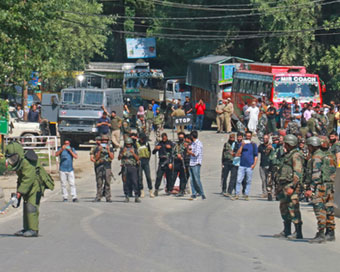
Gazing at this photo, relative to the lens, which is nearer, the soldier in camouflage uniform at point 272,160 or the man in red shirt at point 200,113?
the soldier in camouflage uniform at point 272,160

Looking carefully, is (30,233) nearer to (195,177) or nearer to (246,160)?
(195,177)

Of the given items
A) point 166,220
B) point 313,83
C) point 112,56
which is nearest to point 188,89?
point 313,83

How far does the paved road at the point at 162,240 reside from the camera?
36.0ft

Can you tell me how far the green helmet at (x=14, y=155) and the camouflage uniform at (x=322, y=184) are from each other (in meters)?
4.74

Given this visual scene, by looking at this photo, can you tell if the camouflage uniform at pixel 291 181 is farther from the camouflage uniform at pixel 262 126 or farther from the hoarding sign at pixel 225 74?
Answer: the hoarding sign at pixel 225 74

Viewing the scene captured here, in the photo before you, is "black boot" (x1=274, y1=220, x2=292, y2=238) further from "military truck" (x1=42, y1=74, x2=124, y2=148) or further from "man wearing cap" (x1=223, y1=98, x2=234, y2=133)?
"man wearing cap" (x1=223, y1=98, x2=234, y2=133)

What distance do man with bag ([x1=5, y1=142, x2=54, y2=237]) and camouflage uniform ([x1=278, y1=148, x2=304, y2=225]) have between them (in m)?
4.02

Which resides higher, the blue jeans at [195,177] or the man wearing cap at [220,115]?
the man wearing cap at [220,115]

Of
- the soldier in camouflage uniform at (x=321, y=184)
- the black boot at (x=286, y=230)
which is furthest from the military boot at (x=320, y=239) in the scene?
the black boot at (x=286, y=230)

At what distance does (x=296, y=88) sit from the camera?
41.1m

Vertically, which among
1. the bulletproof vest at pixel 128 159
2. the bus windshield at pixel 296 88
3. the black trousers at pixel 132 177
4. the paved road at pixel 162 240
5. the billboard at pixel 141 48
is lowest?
the paved road at pixel 162 240

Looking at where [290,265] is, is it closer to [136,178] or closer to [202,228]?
[202,228]

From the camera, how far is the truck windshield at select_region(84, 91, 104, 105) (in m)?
36.5

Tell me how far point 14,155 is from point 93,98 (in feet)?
75.9
